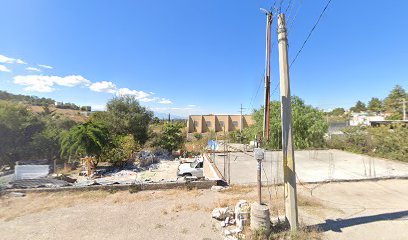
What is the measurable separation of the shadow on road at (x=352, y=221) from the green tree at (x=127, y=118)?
23.6m

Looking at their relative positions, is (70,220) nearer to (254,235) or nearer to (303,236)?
(254,235)

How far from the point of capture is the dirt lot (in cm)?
529

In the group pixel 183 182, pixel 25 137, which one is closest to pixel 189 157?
pixel 183 182

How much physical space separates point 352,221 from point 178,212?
489cm

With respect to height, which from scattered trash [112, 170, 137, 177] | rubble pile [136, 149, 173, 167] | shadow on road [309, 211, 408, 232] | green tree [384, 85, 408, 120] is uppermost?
green tree [384, 85, 408, 120]

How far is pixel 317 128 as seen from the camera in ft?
65.6

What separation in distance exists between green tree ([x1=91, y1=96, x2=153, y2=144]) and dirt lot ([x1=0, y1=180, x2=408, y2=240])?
1863 cm

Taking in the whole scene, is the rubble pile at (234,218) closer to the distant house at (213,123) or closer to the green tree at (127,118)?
the green tree at (127,118)

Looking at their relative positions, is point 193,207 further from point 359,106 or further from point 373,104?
point 359,106

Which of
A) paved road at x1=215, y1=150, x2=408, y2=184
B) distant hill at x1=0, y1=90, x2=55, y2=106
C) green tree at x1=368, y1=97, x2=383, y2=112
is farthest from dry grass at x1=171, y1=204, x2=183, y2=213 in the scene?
green tree at x1=368, y1=97, x2=383, y2=112

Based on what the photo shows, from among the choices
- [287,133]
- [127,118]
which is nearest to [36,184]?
[287,133]

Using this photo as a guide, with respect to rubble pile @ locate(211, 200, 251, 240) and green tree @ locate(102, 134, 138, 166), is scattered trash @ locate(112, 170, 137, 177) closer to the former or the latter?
green tree @ locate(102, 134, 138, 166)

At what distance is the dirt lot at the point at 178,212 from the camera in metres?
5.29

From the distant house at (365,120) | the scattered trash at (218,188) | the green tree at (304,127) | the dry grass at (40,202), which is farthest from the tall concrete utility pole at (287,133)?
the distant house at (365,120)
